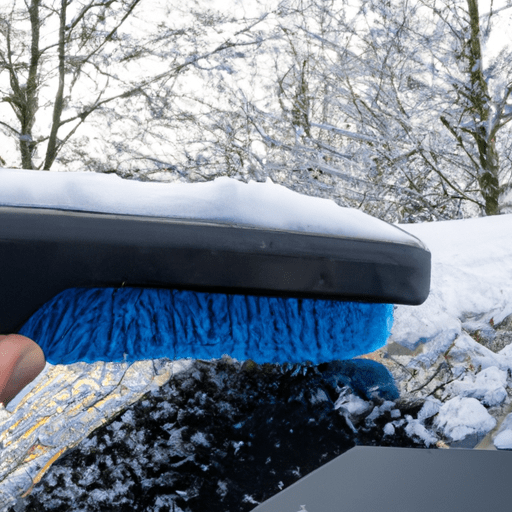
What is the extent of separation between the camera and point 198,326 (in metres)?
0.34

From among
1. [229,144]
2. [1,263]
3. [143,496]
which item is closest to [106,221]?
[1,263]

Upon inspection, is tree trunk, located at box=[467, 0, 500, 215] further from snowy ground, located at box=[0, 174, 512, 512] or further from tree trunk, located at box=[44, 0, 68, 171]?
tree trunk, located at box=[44, 0, 68, 171]

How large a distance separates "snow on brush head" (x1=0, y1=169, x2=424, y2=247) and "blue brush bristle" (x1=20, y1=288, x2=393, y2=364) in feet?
0.24

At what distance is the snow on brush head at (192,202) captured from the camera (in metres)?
0.26

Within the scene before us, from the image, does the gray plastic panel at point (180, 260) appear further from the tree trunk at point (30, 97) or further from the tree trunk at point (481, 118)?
the tree trunk at point (30, 97)

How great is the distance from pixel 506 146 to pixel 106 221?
11.0 ft

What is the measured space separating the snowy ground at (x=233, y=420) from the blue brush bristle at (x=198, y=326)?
23 millimetres

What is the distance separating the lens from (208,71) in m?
3.26

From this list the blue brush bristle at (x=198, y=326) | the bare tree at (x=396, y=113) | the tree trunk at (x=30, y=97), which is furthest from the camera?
the tree trunk at (x=30, y=97)

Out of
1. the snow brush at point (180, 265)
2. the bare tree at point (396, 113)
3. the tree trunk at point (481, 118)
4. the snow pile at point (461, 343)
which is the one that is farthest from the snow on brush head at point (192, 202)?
the tree trunk at point (481, 118)

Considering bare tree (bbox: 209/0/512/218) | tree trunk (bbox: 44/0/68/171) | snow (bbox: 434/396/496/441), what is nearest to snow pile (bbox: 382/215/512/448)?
snow (bbox: 434/396/496/441)

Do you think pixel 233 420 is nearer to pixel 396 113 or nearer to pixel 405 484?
pixel 405 484

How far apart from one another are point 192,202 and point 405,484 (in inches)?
8.6

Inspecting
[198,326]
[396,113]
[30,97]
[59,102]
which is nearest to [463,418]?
[198,326]
